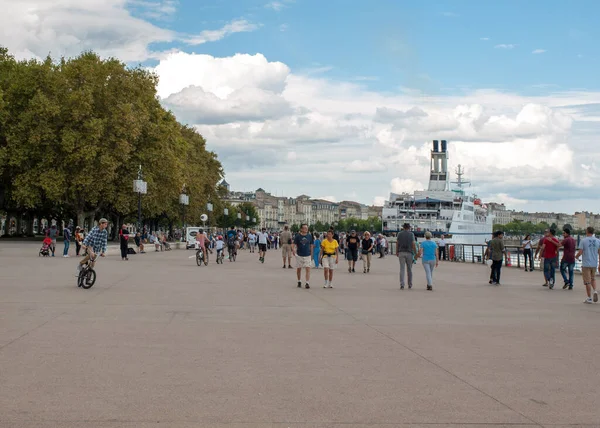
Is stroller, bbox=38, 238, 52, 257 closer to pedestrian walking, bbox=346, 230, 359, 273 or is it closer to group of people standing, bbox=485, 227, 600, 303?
pedestrian walking, bbox=346, 230, 359, 273

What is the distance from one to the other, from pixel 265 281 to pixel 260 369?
16.0 m

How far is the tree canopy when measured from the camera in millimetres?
62562

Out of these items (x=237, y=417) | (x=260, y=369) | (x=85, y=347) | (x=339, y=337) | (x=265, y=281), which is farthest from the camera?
(x=265, y=281)

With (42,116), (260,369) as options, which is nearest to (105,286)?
(260,369)

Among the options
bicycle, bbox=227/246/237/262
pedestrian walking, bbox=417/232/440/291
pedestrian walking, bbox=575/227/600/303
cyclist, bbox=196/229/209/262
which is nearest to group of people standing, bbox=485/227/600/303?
pedestrian walking, bbox=575/227/600/303

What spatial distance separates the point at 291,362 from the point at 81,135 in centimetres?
5643

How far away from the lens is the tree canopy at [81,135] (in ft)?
205

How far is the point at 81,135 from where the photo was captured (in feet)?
205

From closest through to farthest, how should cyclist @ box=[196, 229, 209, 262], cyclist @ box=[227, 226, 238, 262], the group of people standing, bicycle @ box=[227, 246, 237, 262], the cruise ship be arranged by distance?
the group of people standing, cyclist @ box=[196, 229, 209, 262], cyclist @ box=[227, 226, 238, 262], bicycle @ box=[227, 246, 237, 262], the cruise ship

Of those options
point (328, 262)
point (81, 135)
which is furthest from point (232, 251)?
point (81, 135)

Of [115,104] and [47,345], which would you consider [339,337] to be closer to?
[47,345]

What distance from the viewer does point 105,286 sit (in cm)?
2086

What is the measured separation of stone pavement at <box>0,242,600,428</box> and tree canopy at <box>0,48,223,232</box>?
46898 mm

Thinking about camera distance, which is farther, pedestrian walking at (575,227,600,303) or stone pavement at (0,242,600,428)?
pedestrian walking at (575,227,600,303)
